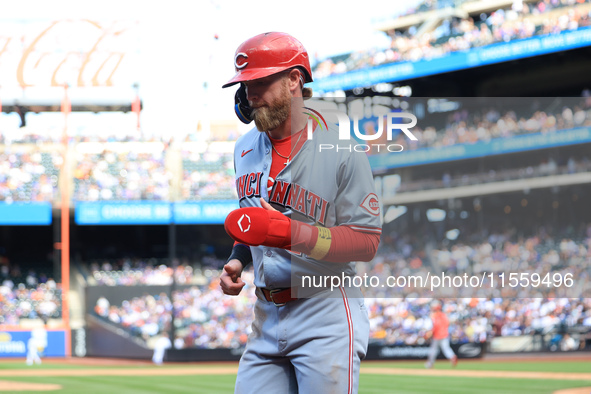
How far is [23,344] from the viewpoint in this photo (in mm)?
17922

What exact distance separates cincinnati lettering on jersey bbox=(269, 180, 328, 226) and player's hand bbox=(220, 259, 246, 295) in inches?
10.1

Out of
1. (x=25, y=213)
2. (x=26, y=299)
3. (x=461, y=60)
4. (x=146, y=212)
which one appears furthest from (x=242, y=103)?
(x=461, y=60)

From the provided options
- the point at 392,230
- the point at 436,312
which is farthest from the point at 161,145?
the point at 392,230

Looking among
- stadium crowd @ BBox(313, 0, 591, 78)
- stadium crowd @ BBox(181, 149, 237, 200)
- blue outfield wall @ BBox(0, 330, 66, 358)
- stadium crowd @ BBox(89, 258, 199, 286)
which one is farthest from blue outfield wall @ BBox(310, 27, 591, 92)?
blue outfield wall @ BBox(0, 330, 66, 358)

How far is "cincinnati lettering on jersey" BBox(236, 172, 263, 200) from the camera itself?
2.15m

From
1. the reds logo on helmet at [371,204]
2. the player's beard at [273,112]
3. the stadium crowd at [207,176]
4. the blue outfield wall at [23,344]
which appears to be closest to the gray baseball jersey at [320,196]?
the reds logo on helmet at [371,204]

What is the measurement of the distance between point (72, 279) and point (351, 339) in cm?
2315

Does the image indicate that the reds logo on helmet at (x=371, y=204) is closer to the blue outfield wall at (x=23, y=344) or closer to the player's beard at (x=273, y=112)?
the player's beard at (x=273, y=112)

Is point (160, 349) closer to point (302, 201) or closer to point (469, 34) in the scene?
point (302, 201)

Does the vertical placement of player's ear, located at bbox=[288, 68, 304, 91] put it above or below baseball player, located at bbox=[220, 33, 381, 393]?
above

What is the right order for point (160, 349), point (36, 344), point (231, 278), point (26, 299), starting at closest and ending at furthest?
point (231, 278) < point (160, 349) < point (36, 344) < point (26, 299)

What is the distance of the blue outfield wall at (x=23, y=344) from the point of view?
17.9 meters

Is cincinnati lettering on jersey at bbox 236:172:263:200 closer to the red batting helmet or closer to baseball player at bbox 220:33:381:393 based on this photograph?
baseball player at bbox 220:33:381:393

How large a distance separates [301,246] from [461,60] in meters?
23.0
